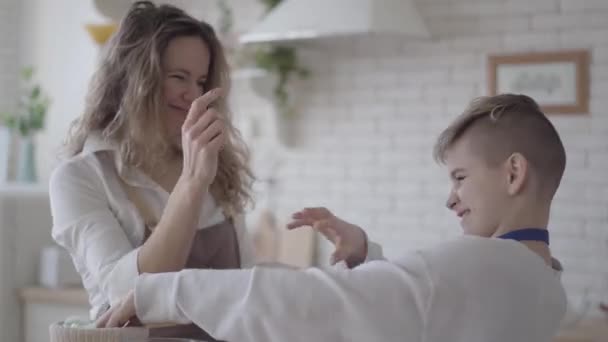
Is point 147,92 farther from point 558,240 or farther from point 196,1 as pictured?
point 196,1

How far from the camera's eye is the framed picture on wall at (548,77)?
3.71 m

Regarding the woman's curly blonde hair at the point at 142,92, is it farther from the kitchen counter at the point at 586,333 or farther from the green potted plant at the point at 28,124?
the green potted plant at the point at 28,124

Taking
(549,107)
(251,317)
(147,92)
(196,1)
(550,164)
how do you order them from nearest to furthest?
(251,317) → (550,164) → (147,92) → (549,107) → (196,1)

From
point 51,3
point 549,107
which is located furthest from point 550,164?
point 51,3

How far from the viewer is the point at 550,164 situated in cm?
143

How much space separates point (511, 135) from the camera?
56.2 inches

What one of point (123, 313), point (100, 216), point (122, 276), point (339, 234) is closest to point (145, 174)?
point (100, 216)

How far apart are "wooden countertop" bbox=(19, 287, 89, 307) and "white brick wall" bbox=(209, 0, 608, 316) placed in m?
0.99

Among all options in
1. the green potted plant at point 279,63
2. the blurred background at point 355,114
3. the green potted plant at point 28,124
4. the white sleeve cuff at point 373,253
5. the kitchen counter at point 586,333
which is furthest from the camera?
the green potted plant at point 28,124

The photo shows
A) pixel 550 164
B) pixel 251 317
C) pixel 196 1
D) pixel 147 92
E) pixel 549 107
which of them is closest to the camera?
pixel 251 317

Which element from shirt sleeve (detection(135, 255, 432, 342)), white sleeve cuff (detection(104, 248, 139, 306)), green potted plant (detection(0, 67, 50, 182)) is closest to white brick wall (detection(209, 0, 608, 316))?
green potted plant (detection(0, 67, 50, 182))

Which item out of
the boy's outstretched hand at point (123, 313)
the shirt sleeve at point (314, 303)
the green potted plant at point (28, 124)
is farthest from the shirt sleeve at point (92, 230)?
the green potted plant at point (28, 124)

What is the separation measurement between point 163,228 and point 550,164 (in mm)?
610

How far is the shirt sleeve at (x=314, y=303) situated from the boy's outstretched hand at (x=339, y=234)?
1.23 ft
